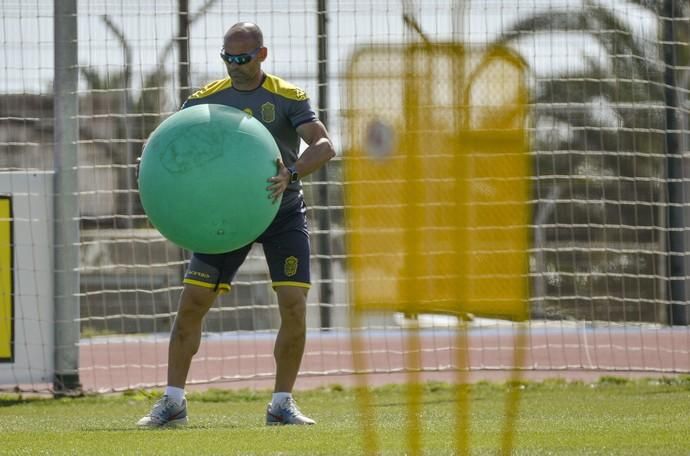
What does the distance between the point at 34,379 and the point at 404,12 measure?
244 inches

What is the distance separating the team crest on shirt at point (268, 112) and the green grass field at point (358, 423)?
157 cm

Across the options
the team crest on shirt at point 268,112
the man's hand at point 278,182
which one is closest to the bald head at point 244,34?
the team crest on shirt at point 268,112

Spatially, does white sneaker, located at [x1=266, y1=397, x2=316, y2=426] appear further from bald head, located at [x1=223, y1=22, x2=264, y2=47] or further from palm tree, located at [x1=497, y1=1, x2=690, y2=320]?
palm tree, located at [x1=497, y1=1, x2=690, y2=320]

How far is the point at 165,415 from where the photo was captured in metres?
7.44

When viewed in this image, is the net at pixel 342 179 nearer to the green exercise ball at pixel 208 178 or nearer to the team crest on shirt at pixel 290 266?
the team crest on shirt at pixel 290 266

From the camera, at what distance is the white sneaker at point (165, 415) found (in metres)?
7.41

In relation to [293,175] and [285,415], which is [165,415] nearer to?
[285,415]

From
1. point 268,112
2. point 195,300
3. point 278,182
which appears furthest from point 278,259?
point 278,182

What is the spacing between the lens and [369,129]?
4430 mm

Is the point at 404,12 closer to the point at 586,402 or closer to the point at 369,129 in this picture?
the point at 369,129

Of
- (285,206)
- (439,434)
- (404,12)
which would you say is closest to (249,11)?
(285,206)

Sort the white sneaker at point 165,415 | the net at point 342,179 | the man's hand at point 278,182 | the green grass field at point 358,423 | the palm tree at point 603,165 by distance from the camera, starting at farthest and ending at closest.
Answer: the palm tree at point 603,165, the net at point 342,179, the white sneaker at point 165,415, the green grass field at point 358,423, the man's hand at point 278,182

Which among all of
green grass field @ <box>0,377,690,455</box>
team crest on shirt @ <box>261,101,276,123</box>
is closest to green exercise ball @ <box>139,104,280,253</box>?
green grass field @ <box>0,377,690,455</box>

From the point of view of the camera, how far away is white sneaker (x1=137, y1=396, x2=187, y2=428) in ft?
24.3
